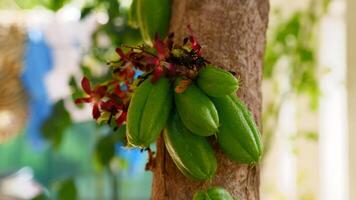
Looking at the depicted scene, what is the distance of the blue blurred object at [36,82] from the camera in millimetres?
1816

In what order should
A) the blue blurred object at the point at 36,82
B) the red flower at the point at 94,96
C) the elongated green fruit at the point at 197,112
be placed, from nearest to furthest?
the elongated green fruit at the point at 197,112
the red flower at the point at 94,96
the blue blurred object at the point at 36,82

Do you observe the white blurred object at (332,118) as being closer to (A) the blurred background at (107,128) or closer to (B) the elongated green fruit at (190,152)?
(A) the blurred background at (107,128)

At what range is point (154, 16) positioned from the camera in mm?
661

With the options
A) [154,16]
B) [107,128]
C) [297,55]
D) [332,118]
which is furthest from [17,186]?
[154,16]

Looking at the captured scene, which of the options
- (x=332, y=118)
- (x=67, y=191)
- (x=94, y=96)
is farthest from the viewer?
(x=332, y=118)

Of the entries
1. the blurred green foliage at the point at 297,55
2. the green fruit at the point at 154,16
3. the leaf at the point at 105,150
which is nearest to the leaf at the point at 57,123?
the leaf at the point at 105,150

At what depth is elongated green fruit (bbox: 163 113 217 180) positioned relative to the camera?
1.65ft

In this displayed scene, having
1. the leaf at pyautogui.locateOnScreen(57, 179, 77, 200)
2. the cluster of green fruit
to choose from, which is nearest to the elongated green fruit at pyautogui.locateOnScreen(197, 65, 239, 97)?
the cluster of green fruit

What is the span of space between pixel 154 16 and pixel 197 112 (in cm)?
21

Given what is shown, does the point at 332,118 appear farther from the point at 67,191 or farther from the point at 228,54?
the point at 228,54

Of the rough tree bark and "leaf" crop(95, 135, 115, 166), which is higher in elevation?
the rough tree bark

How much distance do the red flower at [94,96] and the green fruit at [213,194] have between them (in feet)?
0.47

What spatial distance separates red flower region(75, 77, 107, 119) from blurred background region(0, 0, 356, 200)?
0.67 metres

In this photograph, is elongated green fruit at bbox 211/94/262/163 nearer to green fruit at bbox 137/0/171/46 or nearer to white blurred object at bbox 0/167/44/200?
green fruit at bbox 137/0/171/46
